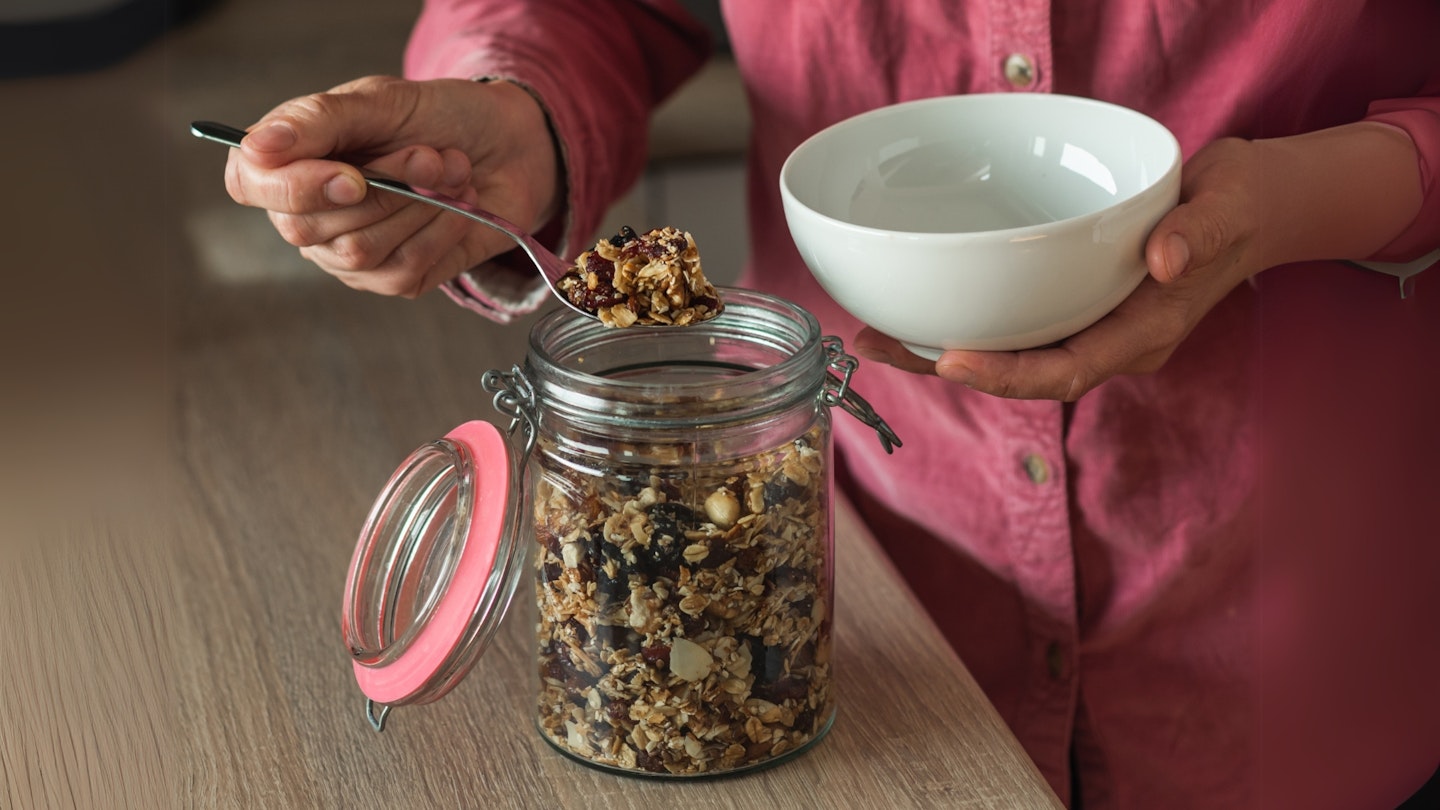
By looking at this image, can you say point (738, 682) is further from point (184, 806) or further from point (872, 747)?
point (184, 806)

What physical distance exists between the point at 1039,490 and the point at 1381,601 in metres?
0.25

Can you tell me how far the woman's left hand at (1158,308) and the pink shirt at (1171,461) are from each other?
0.14 metres

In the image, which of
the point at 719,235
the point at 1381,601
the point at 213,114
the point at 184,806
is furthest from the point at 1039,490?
the point at 719,235

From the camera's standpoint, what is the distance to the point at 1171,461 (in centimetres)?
84

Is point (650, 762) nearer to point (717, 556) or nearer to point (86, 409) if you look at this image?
point (717, 556)

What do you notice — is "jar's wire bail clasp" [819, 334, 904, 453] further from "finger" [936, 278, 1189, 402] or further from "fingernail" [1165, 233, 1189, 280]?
"fingernail" [1165, 233, 1189, 280]

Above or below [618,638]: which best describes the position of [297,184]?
above

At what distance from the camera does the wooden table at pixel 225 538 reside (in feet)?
0.90

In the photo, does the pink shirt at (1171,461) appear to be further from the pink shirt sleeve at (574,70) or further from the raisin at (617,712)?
the raisin at (617,712)

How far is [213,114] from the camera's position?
153cm

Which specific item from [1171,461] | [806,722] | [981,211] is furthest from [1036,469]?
[806,722]

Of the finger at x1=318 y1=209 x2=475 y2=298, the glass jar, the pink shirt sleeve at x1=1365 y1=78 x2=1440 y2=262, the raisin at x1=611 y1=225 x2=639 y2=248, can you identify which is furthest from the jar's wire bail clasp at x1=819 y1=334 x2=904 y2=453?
the pink shirt sleeve at x1=1365 y1=78 x2=1440 y2=262

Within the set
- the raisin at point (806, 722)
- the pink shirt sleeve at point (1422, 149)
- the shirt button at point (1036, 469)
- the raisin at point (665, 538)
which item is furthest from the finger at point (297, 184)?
the pink shirt sleeve at point (1422, 149)

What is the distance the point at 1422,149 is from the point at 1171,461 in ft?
0.79
